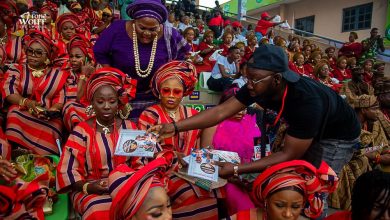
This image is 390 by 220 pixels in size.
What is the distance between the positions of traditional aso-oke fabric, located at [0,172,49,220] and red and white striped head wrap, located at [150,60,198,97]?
1486 mm

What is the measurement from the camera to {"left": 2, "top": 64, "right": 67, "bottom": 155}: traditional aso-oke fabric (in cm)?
352

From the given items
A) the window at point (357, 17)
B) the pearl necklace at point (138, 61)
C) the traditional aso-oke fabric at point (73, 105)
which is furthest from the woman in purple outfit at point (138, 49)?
the window at point (357, 17)

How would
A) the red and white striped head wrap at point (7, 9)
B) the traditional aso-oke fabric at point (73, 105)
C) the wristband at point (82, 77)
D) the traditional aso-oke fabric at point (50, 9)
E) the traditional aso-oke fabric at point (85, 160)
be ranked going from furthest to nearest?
the traditional aso-oke fabric at point (50, 9), the wristband at point (82, 77), the traditional aso-oke fabric at point (73, 105), the red and white striped head wrap at point (7, 9), the traditional aso-oke fabric at point (85, 160)

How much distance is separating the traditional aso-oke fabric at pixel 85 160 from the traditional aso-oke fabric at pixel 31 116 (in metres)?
1.04

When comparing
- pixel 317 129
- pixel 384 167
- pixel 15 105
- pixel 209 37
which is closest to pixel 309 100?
pixel 317 129

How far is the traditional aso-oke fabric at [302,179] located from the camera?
220 cm

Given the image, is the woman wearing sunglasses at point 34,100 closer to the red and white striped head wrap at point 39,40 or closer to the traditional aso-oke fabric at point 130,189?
the red and white striped head wrap at point 39,40

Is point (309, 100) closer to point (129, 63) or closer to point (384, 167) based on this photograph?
point (129, 63)

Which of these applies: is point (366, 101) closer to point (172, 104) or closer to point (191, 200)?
point (172, 104)

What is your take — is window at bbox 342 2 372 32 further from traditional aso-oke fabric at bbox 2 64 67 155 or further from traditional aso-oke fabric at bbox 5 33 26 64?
traditional aso-oke fabric at bbox 2 64 67 155

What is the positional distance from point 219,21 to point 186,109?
35.6 feet

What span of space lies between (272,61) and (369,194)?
1.05 m

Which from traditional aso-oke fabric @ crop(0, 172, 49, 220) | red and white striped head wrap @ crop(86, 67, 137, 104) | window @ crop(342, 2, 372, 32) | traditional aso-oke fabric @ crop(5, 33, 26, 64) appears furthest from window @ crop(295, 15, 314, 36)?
traditional aso-oke fabric @ crop(0, 172, 49, 220)

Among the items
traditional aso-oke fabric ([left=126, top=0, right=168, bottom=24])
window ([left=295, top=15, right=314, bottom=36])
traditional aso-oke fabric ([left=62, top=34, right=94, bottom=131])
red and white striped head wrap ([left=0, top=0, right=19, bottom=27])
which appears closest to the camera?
traditional aso-oke fabric ([left=126, top=0, right=168, bottom=24])
